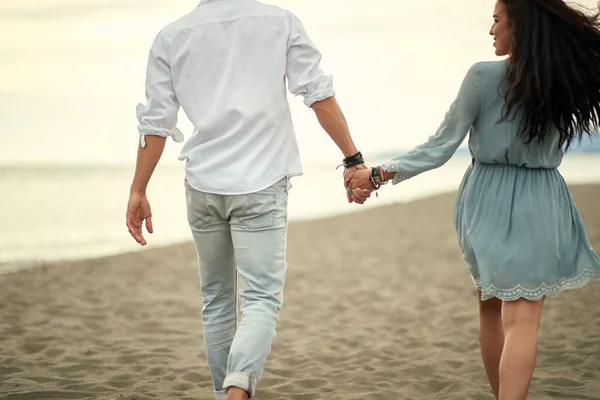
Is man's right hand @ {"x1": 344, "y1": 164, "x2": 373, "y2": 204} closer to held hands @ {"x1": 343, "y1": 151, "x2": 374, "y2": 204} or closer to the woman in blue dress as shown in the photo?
held hands @ {"x1": 343, "y1": 151, "x2": 374, "y2": 204}

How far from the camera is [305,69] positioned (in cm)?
324

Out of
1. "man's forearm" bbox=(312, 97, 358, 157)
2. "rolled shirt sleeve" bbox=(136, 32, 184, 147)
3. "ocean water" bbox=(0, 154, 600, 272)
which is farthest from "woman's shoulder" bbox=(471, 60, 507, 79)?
"ocean water" bbox=(0, 154, 600, 272)

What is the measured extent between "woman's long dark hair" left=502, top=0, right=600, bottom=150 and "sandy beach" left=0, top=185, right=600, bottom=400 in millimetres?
1794

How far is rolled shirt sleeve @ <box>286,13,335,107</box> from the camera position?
10.5 feet

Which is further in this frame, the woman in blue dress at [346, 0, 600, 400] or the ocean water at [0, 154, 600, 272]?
the ocean water at [0, 154, 600, 272]

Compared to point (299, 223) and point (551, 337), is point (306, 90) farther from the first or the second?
point (299, 223)

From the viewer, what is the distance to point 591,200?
12109mm

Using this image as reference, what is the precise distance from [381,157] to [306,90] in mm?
22928

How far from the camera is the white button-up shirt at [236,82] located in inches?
124

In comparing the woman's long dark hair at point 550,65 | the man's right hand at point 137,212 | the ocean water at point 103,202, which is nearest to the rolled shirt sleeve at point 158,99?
the man's right hand at point 137,212

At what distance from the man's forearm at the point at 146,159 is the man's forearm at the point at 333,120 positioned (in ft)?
2.16

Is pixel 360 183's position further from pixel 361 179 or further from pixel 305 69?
pixel 305 69

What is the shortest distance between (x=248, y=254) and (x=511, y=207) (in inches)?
41.2

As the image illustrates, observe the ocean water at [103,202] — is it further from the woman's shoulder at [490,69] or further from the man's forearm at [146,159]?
the woman's shoulder at [490,69]
